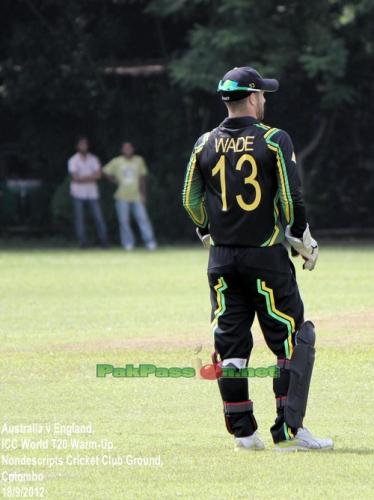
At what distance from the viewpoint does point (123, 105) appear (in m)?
30.6

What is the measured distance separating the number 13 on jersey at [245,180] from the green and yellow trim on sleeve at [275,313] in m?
0.45

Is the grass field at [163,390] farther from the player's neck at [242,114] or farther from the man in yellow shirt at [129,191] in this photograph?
the man in yellow shirt at [129,191]

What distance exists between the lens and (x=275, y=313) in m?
8.17

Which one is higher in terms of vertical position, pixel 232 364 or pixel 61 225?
pixel 232 364

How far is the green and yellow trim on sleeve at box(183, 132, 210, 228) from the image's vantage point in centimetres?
844

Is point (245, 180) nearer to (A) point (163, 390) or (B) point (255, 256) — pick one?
(B) point (255, 256)

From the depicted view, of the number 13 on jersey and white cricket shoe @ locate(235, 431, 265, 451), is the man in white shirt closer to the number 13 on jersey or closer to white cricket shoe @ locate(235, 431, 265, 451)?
the number 13 on jersey

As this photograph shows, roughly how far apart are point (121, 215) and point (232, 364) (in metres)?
19.6

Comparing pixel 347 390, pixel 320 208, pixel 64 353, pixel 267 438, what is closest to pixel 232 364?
pixel 267 438

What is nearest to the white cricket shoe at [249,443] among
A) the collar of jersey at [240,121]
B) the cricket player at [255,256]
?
the cricket player at [255,256]

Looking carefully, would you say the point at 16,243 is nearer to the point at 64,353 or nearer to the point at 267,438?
the point at 64,353

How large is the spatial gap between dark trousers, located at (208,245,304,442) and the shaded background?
19693 mm

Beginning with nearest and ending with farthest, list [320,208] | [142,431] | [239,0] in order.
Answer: [142,431], [239,0], [320,208]

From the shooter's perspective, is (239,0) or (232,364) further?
(239,0)
